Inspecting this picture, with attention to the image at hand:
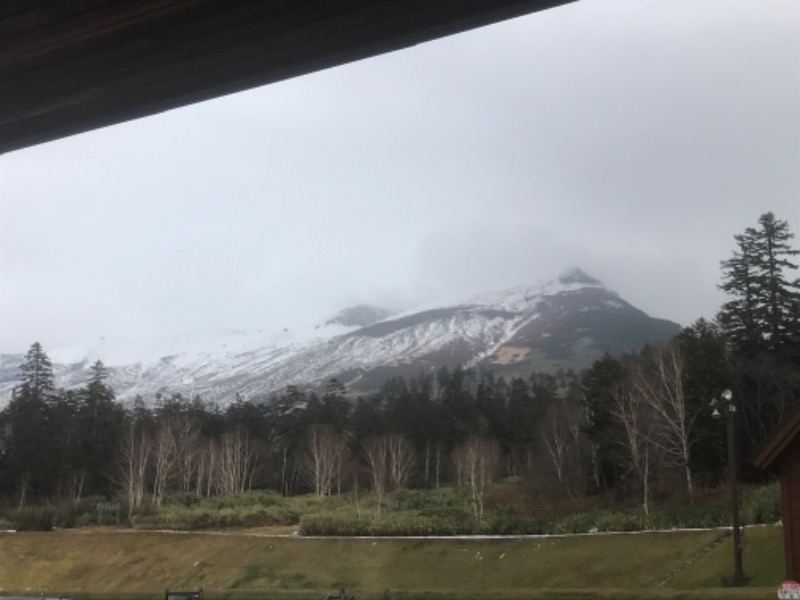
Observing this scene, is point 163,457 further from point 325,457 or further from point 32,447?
point 32,447

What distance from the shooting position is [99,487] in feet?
205

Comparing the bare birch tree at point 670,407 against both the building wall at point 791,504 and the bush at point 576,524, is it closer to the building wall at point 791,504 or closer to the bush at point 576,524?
the bush at point 576,524

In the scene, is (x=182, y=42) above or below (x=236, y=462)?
above

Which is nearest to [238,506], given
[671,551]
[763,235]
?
[671,551]

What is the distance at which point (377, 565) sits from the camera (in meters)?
33.1

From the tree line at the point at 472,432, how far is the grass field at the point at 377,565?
7.43 metres

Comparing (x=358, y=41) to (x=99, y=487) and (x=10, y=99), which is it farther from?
(x=99, y=487)

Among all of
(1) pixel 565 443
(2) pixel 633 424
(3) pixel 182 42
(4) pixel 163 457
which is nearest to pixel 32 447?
(4) pixel 163 457

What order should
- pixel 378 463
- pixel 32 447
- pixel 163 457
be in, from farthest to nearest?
pixel 32 447 < pixel 163 457 < pixel 378 463

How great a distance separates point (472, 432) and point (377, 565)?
29.4 m

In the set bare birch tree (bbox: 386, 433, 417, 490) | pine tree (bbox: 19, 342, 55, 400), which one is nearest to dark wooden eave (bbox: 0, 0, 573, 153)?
bare birch tree (bbox: 386, 433, 417, 490)

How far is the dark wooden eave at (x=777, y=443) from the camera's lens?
17.1 m

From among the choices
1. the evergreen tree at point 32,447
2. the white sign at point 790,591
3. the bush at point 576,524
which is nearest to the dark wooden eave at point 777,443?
the white sign at point 790,591

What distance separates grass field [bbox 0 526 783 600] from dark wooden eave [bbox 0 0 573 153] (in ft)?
56.3
